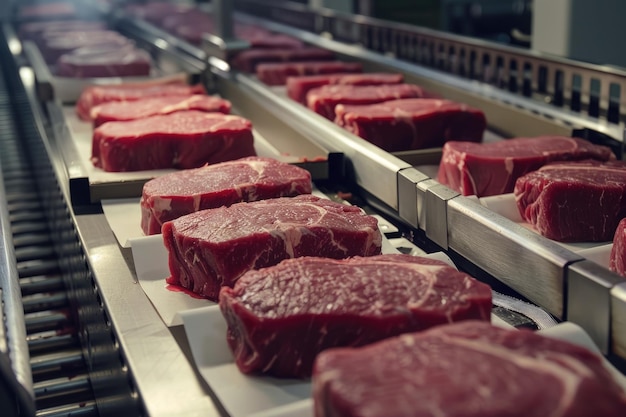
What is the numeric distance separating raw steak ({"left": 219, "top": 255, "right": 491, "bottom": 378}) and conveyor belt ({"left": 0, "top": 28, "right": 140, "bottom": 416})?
254 millimetres

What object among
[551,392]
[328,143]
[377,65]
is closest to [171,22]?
[377,65]

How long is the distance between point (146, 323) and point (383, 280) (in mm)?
483

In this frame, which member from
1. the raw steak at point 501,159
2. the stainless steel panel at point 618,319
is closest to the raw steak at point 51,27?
the raw steak at point 501,159

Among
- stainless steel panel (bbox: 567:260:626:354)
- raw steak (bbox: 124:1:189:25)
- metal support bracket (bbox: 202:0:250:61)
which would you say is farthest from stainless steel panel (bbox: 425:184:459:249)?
raw steak (bbox: 124:1:189:25)

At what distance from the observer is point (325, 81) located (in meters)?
3.62

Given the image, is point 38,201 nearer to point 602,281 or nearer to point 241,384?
point 241,384

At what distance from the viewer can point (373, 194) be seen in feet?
7.98

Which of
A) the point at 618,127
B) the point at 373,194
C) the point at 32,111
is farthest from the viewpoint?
the point at 32,111

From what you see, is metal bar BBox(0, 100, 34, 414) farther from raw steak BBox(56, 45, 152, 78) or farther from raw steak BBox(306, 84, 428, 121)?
raw steak BBox(56, 45, 152, 78)

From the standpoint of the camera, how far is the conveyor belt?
1908 mm

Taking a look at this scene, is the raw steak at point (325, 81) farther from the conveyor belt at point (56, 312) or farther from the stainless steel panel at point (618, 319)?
the stainless steel panel at point (618, 319)

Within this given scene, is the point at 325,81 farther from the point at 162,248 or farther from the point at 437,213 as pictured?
the point at 162,248

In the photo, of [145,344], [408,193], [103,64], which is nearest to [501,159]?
[408,193]

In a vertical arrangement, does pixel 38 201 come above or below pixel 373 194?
below
